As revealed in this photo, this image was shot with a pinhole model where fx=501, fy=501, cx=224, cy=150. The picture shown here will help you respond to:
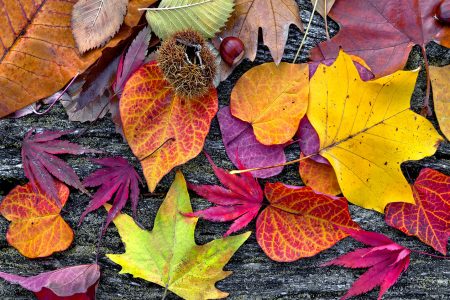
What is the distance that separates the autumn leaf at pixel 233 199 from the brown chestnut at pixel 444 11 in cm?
72

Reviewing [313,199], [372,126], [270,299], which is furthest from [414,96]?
[270,299]

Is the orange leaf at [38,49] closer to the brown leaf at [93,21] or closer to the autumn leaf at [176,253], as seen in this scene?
the brown leaf at [93,21]

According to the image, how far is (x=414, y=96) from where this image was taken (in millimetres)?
1533

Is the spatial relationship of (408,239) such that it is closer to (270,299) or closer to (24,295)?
(270,299)

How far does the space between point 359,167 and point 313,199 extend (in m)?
0.16

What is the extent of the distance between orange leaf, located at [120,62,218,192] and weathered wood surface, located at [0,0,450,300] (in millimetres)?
96

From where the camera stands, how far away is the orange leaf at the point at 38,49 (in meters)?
1.47

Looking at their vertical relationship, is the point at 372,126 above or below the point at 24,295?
above

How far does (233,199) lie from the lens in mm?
1471

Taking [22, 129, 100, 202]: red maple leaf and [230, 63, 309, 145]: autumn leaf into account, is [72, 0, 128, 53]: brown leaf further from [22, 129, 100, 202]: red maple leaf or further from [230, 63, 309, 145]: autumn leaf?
[230, 63, 309, 145]: autumn leaf

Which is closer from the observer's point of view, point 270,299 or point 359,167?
point 359,167

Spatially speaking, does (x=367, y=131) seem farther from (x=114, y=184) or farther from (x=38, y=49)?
(x=38, y=49)

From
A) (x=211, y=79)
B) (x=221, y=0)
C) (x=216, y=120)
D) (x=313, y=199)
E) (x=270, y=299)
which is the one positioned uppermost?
(x=221, y=0)

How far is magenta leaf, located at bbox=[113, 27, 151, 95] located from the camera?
1.46 meters
